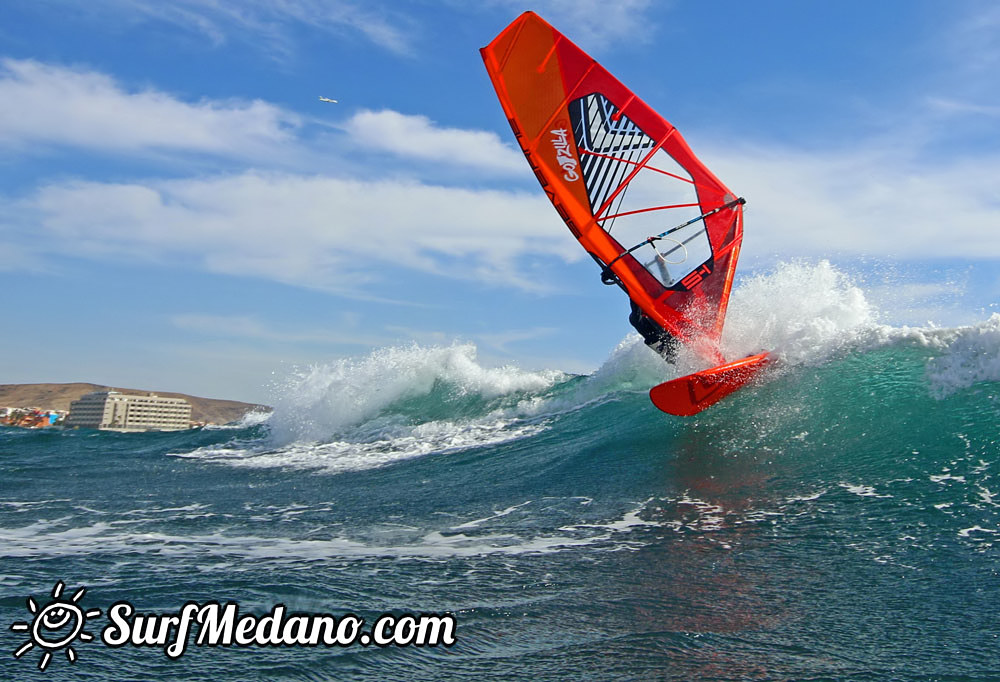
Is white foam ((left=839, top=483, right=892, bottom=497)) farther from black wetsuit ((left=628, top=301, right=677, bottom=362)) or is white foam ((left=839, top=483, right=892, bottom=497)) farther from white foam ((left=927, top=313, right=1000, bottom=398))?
black wetsuit ((left=628, top=301, right=677, bottom=362))

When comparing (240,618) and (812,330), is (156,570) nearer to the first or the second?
(240,618)

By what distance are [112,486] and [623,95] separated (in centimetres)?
749

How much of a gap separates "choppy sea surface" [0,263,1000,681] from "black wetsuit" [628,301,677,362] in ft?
2.55

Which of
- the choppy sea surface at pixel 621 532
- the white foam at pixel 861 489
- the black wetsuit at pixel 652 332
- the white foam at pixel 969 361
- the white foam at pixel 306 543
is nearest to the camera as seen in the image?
the choppy sea surface at pixel 621 532

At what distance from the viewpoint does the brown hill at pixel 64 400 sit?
60.5m

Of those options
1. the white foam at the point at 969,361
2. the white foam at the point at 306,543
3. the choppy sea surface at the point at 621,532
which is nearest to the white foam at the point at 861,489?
the choppy sea surface at the point at 621,532

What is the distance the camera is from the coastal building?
42.0 m

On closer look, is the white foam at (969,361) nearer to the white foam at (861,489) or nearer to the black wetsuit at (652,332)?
the white foam at (861,489)

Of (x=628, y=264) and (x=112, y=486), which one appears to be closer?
(x=112, y=486)

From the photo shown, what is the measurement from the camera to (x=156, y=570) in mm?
4352

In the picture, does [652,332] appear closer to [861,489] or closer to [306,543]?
[861,489]

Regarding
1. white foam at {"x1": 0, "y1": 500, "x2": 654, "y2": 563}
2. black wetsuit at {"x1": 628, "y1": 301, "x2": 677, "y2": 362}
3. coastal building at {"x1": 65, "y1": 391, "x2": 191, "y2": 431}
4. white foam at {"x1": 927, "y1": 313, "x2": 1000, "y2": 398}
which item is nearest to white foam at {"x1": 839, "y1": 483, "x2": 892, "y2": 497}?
white foam at {"x1": 0, "y1": 500, "x2": 654, "y2": 563}

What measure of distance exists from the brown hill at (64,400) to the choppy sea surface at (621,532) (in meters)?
52.1

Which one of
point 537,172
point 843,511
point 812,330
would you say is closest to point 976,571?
point 843,511
